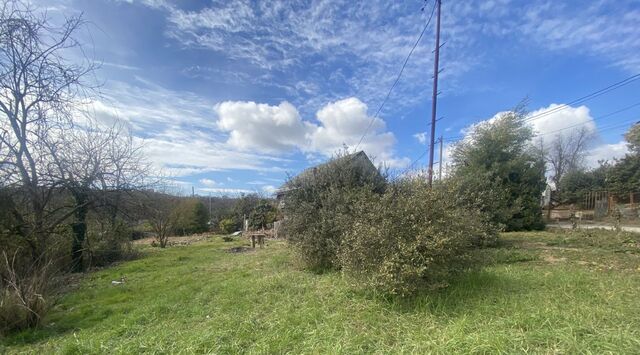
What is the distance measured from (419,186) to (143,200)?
10.9m

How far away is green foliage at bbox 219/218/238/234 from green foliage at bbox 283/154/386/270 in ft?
62.7

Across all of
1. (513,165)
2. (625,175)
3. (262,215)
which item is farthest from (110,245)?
(625,175)

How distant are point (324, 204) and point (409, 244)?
132 inches

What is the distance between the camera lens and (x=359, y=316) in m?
4.01

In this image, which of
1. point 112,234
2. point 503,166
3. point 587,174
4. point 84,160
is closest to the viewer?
point 84,160

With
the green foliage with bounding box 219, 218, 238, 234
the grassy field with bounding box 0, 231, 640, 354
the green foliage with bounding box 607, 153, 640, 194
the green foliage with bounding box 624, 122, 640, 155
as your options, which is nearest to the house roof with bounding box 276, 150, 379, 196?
the grassy field with bounding box 0, 231, 640, 354

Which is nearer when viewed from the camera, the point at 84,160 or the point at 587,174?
A: the point at 84,160

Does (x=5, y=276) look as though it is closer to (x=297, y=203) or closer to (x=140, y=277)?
(x=140, y=277)

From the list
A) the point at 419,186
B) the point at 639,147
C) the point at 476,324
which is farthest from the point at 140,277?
the point at 639,147

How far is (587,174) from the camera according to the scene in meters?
30.5

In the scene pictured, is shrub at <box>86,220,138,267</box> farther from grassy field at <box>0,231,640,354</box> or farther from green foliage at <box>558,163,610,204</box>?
green foliage at <box>558,163,610,204</box>

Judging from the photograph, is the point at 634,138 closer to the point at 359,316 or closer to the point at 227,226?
the point at 359,316

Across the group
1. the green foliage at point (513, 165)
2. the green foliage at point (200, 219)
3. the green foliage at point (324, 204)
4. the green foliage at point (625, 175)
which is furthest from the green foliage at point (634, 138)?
the green foliage at point (200, 219)

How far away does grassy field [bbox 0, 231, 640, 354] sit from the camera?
122 inches
